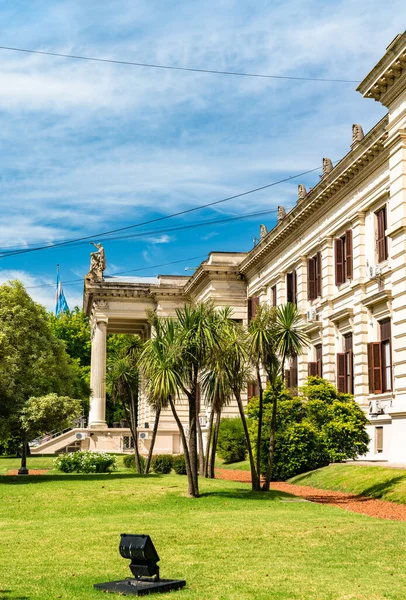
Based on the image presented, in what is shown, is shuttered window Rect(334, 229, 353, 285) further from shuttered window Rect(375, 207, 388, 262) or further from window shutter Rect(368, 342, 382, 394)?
window shutter Rect(368, 342, 382, 394)

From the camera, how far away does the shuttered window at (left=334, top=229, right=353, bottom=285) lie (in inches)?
1415

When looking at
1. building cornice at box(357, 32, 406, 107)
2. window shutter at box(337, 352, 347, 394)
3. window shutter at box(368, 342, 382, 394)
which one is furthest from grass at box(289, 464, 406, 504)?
building cornice at box(357, 32, 406, 107)

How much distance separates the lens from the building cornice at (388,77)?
83.4ft

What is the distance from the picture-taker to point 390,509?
68.8 feet

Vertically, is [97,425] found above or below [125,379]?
below

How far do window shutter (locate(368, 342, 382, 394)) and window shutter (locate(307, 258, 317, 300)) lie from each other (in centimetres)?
822

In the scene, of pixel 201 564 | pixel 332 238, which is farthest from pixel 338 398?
pixel 201 564

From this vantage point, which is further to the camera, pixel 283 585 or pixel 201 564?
pixel 201 564

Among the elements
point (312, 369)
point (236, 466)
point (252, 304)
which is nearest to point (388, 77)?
point (312, 369)

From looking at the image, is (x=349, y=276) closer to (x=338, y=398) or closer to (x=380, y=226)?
(x=380, y=226)

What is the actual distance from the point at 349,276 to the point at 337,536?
Result: 2104 centimetres

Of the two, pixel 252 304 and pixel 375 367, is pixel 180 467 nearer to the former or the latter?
pixel 375 367

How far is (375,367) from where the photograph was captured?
32312 millimetres

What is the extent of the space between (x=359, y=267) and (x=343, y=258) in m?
2.62
